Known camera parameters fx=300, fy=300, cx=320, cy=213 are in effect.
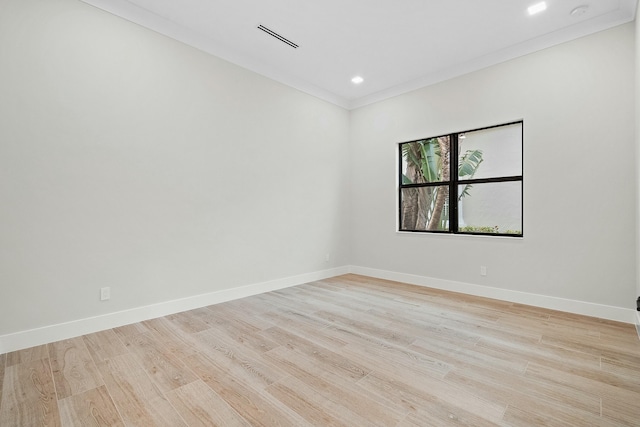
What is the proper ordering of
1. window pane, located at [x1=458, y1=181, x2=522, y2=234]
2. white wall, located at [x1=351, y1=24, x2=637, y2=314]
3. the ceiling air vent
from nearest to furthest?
1. white wall, located at [x1=351, y1=24, x2=637, y2=314]
2. the ceiling air vent
3. window pane, located at [x1=458, y1=181, x2=522, y2=234]

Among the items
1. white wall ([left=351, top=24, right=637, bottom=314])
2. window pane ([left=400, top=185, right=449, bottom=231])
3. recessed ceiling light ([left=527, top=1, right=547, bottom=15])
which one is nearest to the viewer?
recessed ceiling light ([left=527, top=1, right=547, bottom=15])

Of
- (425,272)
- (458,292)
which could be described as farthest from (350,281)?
(458,292)

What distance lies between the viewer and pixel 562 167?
10.5 feet

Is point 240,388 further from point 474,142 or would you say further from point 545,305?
point 474,142

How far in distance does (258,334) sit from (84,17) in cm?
313

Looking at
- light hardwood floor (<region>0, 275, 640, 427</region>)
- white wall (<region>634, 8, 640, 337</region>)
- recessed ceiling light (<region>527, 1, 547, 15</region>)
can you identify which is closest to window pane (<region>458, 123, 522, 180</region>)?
white wall (<region>634, 8, 640, 337</region>)

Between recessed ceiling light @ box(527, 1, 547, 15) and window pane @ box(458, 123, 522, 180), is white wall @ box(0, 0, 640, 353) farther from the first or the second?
recessed ceiling light @ box(527, 1, 547, 15)

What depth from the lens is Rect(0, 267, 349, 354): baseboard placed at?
230 cm

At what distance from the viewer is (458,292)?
395cm

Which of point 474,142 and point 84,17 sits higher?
point 84,17

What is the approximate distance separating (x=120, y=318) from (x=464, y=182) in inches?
167

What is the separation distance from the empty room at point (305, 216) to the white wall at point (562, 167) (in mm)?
20

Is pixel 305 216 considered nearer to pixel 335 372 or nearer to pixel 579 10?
pixel 335 372

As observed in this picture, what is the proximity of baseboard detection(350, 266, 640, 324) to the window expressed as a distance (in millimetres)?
712
